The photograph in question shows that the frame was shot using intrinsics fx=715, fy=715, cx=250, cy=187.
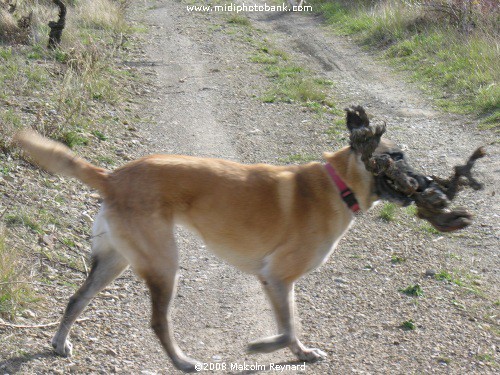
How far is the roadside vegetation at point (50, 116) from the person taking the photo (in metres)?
5.34

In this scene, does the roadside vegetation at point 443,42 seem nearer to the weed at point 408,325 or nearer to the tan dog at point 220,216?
the weed at point 408,325

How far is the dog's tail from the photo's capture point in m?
4.39

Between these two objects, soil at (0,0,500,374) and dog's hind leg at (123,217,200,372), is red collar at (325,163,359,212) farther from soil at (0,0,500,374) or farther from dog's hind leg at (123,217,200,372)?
dog's hind leg at (123,217,200,372)

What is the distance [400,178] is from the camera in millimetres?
4398

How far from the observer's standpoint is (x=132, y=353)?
4602 mm

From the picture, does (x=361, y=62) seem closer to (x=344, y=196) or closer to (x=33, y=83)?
(x=33, y=83)

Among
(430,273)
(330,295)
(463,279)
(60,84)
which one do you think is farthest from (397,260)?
(60,84)

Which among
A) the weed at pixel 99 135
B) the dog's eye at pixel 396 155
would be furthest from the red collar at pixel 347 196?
the weed at pixel 99 135

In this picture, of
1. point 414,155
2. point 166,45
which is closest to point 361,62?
point 166,45

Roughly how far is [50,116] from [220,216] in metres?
4.62

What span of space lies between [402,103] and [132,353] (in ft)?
25.4

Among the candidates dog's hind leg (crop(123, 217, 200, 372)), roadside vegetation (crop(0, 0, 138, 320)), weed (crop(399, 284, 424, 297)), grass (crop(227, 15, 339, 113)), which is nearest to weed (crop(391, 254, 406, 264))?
weed (crop(399, 284, 424, 297))

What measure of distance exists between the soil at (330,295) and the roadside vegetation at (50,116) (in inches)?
12.2

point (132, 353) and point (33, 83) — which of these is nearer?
point (132, 353)
